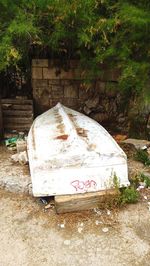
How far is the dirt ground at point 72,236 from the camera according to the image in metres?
3.73

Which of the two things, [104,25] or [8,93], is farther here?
[8,93]

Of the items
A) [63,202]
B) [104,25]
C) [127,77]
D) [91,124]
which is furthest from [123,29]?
[63,202]

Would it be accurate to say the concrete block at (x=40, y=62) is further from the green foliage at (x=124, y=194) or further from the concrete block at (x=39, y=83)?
the green foliage at (x=124, y=194)

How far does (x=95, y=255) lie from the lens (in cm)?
378

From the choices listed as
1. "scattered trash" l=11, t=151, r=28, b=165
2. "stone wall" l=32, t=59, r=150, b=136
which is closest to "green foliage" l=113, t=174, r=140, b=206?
"scattered trash" l=11, t=151, r=28, b=165

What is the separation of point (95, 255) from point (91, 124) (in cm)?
262

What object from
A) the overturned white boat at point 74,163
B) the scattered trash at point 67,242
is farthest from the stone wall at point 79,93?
the scattered trash at point 67,242

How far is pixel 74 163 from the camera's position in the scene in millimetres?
4492

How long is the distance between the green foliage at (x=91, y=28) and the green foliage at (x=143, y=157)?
1.09 meters

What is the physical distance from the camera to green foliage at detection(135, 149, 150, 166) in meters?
5.64

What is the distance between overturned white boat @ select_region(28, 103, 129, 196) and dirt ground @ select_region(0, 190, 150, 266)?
13.8 inches

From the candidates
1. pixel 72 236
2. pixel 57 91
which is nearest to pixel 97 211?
pixel 72 236

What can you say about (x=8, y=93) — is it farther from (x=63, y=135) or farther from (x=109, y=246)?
(x=109, y=246)

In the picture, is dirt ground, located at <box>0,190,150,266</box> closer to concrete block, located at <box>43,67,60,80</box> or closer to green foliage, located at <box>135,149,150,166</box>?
green foliage, located at <box>135,149,150,166</box>
